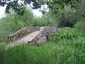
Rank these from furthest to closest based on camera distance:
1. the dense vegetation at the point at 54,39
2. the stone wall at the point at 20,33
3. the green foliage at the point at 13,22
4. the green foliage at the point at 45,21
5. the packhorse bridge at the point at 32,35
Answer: the green foliage at the point at 45,21, the green foliage at the point at 13,22, the stone wall at the point at 20,33, the packhorse bridge at the point at 32,35, the dense vegetation at the point at 54,39

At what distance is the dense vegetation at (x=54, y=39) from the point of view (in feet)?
18.3

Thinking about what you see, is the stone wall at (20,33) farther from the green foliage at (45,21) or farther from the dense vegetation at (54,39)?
the green foliage at (45,21)

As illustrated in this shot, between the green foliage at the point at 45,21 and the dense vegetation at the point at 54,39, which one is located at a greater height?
the dense vegetation at the point at 54,39

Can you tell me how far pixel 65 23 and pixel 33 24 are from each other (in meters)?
3.33

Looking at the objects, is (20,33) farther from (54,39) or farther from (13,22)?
(13,22)

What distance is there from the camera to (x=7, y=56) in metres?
5.84

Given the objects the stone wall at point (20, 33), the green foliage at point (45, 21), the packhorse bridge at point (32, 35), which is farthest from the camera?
the green foliage at point (45, 21)

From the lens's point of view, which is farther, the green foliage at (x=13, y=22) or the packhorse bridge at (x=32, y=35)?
the green foliage at (x=13, y=22)

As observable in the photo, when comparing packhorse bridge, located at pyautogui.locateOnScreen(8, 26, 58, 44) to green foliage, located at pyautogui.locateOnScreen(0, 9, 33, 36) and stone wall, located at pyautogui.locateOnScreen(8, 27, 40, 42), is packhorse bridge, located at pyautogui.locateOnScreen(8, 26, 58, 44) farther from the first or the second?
green foliage, located at pyautogui.locateOnScreen(0, 9, 33, 36)

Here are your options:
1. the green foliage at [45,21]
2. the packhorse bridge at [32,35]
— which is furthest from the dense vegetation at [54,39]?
the packhorse bridge at [32,35]

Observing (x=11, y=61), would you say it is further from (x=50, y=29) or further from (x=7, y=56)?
(x=50, y=29)

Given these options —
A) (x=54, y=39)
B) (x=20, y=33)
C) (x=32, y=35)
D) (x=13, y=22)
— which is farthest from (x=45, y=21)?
(x=54, y=39)

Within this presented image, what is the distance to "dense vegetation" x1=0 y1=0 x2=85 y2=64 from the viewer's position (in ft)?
18.3

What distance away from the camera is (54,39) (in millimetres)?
14711
